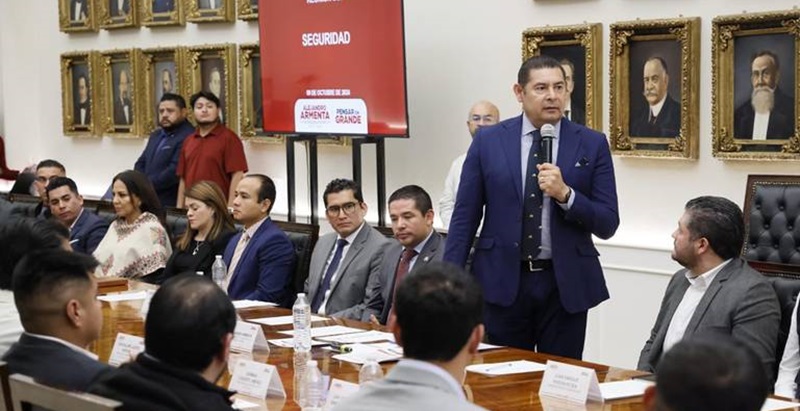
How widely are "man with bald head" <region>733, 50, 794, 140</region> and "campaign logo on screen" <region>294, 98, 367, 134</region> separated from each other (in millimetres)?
A: 2736

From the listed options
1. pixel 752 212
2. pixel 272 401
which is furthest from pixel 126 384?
pixel 752 212

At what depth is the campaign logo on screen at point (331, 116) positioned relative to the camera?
885 cm

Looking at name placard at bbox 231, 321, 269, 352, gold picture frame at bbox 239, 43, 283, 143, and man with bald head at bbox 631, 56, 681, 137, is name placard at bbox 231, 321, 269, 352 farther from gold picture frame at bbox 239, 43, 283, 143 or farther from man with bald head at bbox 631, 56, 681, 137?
gold picture frame at bbox 239, 43, 283, 143

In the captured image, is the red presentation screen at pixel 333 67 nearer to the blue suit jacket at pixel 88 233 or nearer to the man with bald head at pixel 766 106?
the blue suit jacket at pixel 88 233

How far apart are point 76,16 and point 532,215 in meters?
8.26

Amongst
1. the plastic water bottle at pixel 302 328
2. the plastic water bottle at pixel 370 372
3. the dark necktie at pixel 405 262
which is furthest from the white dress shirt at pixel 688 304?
the dark necktie at pixel 405 262

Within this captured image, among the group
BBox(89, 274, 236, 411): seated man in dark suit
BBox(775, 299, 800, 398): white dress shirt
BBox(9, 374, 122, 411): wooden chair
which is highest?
BBox(89, 274, 236, 411): seated man in dark suit

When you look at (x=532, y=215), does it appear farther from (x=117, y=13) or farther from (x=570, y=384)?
(x=117, y=13)

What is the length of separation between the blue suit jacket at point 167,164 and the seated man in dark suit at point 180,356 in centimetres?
778

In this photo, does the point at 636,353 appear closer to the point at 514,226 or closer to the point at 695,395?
the point at 514,226

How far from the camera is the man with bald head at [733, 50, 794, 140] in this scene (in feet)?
22.6

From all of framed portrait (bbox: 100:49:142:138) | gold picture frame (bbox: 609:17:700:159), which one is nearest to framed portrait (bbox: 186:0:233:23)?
framed portrait (bbox: 100:49:142:138)

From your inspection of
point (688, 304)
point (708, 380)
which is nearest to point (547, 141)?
point (688, 304)

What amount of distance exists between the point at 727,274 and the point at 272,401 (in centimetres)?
172
